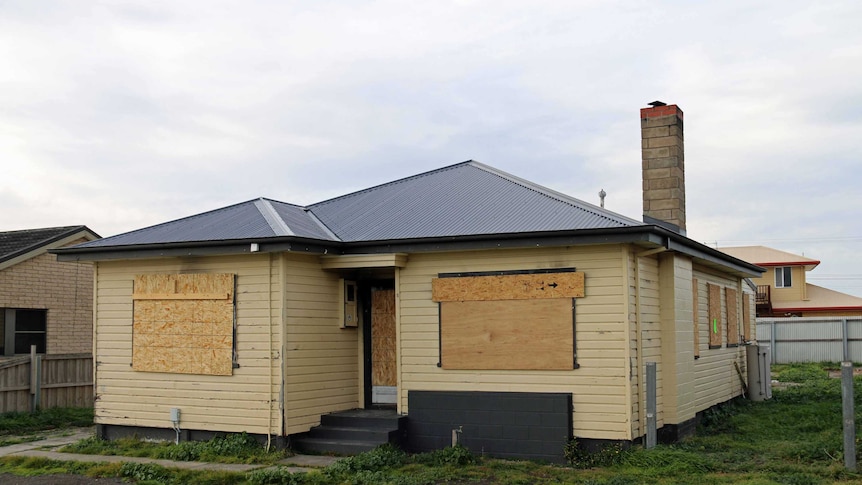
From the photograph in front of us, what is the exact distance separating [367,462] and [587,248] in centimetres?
409

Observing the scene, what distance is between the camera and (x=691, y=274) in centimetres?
1416

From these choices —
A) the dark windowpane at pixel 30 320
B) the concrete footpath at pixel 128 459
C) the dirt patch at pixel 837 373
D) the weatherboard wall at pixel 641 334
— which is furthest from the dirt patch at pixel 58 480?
the dirt patch at pixel 837 373

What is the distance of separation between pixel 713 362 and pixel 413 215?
6.41 metres

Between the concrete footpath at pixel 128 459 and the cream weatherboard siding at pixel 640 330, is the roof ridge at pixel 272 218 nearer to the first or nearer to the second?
the concrete footpath at pixel 128 459

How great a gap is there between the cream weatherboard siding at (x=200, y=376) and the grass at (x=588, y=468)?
1.98ft

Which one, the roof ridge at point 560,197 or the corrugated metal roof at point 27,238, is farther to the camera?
the corrugated metal roof at point 27,238

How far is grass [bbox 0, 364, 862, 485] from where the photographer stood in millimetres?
10188

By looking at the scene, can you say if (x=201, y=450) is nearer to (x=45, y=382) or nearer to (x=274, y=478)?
(x=274, y=478)

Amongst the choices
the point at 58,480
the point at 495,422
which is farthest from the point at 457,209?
the point at 58,480

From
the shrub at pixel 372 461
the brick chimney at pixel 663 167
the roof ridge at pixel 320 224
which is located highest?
the brick chimney at pixel 663 167

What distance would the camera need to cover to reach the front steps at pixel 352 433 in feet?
39.8

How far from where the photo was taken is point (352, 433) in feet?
40.6

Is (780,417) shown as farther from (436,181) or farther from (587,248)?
(436,181)

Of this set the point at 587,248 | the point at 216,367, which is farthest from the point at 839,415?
the point at 216,367
